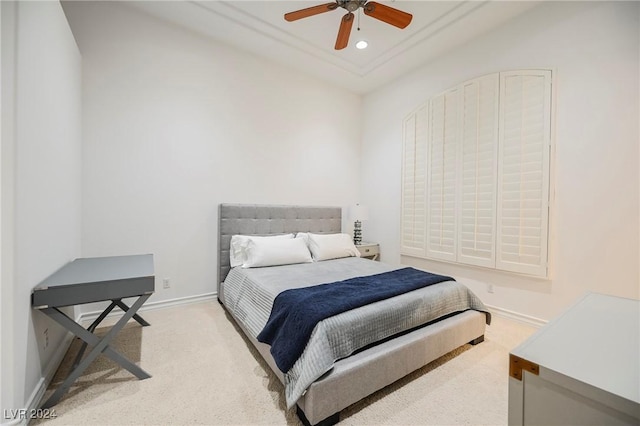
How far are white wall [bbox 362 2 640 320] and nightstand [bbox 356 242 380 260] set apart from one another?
1.47m

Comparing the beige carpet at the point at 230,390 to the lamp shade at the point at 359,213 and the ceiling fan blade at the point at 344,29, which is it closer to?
the lamp shade at the point at 359,213

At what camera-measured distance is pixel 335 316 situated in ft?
5.30

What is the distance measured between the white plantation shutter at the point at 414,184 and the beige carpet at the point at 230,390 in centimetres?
161

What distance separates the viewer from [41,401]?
1545 millimetres

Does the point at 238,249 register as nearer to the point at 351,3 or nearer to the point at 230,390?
the point at 230,390

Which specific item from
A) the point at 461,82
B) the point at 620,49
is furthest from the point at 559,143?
the point at 461,82

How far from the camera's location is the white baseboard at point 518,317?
2631 mm

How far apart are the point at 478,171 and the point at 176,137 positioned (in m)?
3.45

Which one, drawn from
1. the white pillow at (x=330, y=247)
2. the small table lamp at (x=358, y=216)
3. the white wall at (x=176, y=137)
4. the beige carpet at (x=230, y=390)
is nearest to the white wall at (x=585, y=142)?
the beige carpet at (x=230, y=390)

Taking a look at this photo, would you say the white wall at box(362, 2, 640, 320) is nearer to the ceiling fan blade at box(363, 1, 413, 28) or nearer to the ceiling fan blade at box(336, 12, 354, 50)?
the ceiling fan blade at box(363, 1, 413, 28)

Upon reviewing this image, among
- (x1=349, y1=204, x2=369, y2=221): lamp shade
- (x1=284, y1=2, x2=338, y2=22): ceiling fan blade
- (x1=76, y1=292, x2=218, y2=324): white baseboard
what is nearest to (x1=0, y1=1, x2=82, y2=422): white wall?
(x1=76, y1=292, x2=218, y2=324): white baseboard

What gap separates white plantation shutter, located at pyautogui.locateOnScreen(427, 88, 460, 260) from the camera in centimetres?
329

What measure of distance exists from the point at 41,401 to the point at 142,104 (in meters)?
2.58

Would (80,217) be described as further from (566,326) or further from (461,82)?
(461,82)
